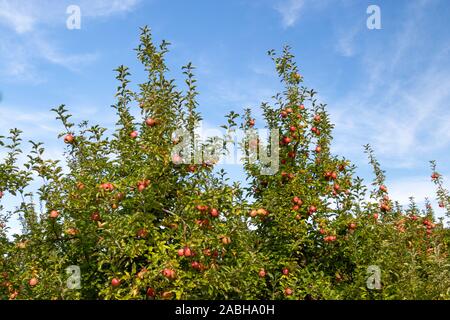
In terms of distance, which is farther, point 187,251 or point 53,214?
point 53,214

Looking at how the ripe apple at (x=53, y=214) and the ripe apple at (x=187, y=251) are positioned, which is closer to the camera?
the ripe apple at (x=187, y=251)

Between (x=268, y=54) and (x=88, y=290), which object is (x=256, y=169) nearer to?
(x=268, y=54)

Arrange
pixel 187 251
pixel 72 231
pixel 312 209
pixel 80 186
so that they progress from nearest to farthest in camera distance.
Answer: pixel 187 251 → pixel 72 231 → pixel 80 186 → pixel 312 209

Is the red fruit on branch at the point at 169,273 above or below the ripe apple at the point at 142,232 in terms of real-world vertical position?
below

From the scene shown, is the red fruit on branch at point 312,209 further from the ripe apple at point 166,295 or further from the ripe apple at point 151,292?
the ripe apple at point 151,292

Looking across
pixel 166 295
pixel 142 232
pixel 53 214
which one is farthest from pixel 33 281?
pixel 166 295

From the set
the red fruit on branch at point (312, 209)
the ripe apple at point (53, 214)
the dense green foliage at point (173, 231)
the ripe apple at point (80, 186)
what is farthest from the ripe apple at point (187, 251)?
the red fruit on branch at point (312, 209)

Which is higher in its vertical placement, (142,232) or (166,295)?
(142,232)

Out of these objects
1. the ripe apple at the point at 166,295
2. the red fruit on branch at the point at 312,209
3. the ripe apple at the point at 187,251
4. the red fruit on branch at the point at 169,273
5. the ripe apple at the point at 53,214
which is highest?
the red fruit on branch at the point at 312,209

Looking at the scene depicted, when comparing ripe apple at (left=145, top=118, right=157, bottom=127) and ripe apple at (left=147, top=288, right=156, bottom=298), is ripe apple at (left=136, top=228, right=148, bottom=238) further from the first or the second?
ripe apple at (left=145, top=118, right=157, bottom=127)

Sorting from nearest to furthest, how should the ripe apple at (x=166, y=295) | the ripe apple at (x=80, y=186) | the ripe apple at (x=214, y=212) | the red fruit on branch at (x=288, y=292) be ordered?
the ripe apple at (x=166, y=295) → the ripe apple at (x=214, y=212) → the ripe apple at (x=80, y=186) → the red fruit on branch at (x=288, y=292)

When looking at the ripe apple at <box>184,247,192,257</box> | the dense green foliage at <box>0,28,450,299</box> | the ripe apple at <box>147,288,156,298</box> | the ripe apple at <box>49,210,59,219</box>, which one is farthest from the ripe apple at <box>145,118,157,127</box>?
the ripe apple at <box>147,288,156,298</box>

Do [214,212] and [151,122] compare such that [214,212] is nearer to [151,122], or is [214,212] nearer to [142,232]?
[142,232]
